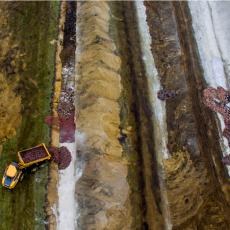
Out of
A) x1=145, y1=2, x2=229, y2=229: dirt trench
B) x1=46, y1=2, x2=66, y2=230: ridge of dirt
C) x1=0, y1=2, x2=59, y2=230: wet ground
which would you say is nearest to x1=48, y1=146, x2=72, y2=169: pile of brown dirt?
x1=46, y1=2, x2=66, y2=230: ridge of dirt

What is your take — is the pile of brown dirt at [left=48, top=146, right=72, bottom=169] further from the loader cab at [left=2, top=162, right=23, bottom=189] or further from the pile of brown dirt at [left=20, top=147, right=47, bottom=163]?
the loader cab at [left=2, top=162, right=23, bottom=189]

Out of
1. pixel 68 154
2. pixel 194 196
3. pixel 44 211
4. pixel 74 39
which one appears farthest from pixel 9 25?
pixel 194 196

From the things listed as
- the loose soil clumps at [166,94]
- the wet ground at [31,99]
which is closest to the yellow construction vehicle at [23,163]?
the wet ground at [31,99]

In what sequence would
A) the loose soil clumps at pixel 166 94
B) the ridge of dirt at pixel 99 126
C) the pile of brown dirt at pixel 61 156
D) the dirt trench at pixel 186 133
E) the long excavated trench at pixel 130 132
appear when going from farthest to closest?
1. the loose soil clumps at pixel 166 94
2. the pile of brown dirt at pixel 61 156
3. the dirt trench at pixel 186 133
4. the long excavated trench at pixel 130 132
5. the ridge of dirt at pixel 99 126

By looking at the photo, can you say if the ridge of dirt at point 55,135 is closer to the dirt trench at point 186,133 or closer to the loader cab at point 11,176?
the loader cab at point 11,176

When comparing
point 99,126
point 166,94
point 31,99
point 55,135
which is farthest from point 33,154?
point 166,94

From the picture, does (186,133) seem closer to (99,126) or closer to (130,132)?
(130,132)

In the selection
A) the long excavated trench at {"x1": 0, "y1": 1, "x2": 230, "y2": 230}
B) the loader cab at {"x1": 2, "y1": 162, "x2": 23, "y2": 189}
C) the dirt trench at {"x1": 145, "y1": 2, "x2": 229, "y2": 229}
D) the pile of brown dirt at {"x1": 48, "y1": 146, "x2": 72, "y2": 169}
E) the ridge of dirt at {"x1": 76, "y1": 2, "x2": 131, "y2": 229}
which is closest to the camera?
the ridge of dirt at {"x1": 76, "y1": 2, "x2": 131, "y2": 229}
